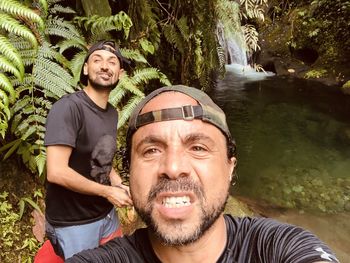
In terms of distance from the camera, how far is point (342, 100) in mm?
12898

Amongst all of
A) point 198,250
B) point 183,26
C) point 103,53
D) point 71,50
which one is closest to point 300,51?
point 183,26

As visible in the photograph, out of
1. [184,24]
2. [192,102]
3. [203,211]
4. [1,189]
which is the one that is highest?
[184,24]

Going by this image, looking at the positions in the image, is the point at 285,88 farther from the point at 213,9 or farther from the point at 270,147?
the point at 213,9

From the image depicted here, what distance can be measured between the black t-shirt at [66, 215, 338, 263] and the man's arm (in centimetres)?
73

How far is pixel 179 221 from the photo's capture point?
152 centimetres

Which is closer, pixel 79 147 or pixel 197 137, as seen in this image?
pixel 197 137

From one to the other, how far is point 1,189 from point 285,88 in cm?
1267

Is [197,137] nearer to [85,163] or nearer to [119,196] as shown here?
[119,196]

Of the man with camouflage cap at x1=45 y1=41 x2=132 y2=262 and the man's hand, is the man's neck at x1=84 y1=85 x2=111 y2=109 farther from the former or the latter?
the man's hand

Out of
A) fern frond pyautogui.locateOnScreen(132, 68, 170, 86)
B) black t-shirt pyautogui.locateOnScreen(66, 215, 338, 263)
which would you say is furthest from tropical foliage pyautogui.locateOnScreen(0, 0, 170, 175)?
black t-shirt pyautogui.locateOnScreen(66, 215, 338, 263)

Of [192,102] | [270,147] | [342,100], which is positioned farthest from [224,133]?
[342,100]

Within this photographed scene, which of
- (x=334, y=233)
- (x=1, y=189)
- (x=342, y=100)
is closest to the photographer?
(x=1, y=189)

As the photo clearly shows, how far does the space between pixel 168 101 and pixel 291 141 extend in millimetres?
8501

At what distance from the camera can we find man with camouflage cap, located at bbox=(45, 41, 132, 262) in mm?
2426
